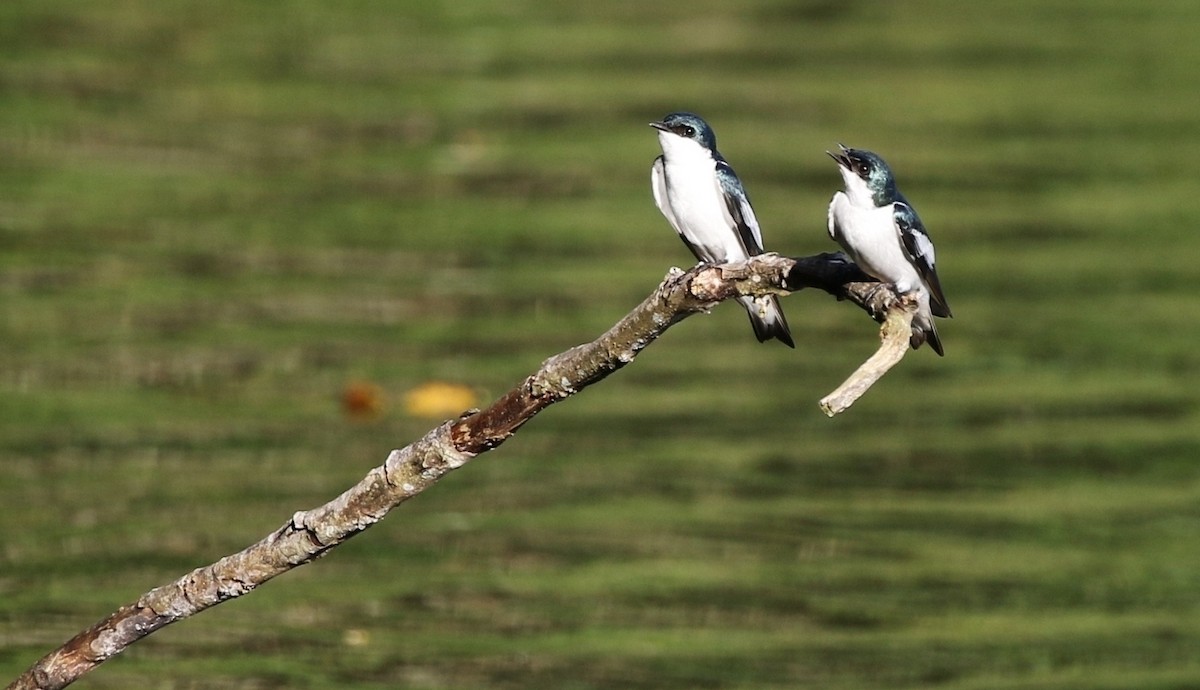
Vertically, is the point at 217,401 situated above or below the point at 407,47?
below

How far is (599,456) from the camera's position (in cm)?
1036

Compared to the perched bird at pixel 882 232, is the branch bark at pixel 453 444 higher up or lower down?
lower down

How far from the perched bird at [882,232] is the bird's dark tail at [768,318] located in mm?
594

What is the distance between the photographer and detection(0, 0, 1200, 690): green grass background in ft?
28.1

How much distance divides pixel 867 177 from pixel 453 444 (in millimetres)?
1353

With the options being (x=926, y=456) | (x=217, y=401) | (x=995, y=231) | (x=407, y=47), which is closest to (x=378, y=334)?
(x=217, y=401)

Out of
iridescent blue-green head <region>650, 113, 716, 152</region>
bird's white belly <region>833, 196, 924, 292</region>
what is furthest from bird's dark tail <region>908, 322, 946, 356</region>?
iridescent blue-green head <region>650, 113, 716, 152</region>

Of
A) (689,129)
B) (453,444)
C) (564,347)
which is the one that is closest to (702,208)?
(689,129)

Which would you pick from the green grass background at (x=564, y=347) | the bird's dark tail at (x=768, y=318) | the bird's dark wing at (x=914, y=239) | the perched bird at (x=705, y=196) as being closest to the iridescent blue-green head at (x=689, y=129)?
the perched bird at (x=705, y=196)

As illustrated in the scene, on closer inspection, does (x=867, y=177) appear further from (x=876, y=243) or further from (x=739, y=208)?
(x=739, y=208)

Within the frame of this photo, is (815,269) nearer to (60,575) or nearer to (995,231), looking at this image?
(60,575)

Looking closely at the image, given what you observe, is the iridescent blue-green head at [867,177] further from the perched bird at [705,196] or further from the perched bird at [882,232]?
the perched bird at [705,196]

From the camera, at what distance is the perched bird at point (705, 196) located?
22.1ft

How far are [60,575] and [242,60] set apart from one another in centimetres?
1052
